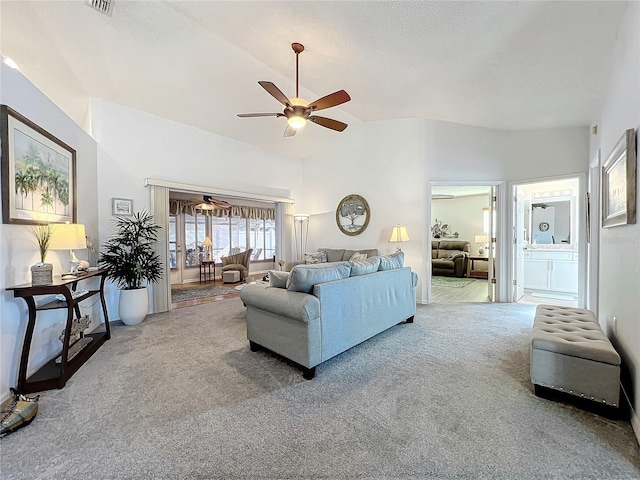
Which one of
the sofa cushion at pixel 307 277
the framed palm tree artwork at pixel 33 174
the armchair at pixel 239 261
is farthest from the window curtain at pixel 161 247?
the armchair at pixel 239 261

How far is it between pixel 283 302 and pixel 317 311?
32 cm

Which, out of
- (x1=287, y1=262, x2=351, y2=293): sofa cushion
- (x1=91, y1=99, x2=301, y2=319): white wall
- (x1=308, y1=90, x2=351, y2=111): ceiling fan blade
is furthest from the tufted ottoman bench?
(x1=91, y1=99, x2=301, y2=319): white wall

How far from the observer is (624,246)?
83.2 inches

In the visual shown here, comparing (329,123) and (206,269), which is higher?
(329,123)

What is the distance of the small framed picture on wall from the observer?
4.14 meters

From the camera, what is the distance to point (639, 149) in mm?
1774

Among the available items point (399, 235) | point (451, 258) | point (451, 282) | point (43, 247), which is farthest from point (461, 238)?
point (43, 247)

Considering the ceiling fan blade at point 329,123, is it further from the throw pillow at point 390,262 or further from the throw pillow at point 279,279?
the throw pillow at point 279,279

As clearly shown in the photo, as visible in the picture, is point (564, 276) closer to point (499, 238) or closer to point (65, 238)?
point (499, 238)

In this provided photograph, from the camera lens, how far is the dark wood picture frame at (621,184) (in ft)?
6.09

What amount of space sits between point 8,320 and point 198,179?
10.9 ft

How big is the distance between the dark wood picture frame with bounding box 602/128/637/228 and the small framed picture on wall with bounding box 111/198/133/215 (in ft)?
18.0

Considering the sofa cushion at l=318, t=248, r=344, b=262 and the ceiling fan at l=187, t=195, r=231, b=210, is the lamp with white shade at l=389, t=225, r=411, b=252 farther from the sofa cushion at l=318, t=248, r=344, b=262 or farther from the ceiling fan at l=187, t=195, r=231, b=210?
the ceiling fan at l=187, t=195, r=231, b=210

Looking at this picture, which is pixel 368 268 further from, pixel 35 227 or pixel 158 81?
pixel 158 81
